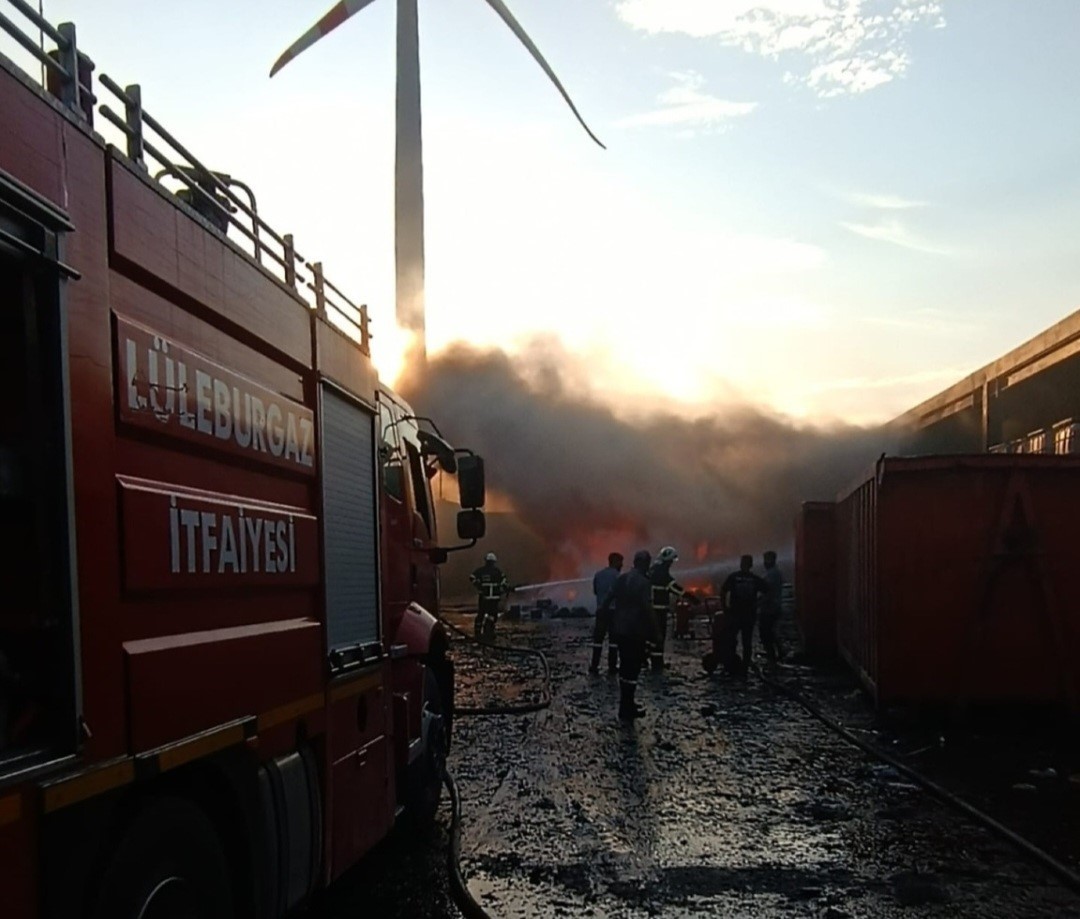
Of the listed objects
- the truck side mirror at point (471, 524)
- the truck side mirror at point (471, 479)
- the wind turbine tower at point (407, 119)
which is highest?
the wind turbine tower at point (407, 119)

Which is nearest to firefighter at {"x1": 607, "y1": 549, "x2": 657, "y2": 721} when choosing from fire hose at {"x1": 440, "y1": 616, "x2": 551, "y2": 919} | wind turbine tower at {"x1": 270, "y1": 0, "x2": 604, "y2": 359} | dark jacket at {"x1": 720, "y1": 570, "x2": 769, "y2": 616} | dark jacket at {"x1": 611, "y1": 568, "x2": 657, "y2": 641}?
dark jacket at {"x1": 611, "y1": 568, "x2": 657, "y2": 641}

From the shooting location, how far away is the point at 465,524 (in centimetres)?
785

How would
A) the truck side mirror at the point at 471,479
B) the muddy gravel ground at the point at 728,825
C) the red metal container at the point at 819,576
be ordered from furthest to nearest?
the red metal container at the point at 819,576, the truck side mirror at the point at 471,479, the muddy gravel ground at the point at 728,825

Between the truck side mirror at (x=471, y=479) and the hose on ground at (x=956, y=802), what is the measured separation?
11.4 feet

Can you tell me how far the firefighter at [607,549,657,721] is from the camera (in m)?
11.5

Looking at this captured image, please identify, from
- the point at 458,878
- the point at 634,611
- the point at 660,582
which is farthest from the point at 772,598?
the point at 458,878

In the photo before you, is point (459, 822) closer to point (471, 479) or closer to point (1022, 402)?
point (471, 479)

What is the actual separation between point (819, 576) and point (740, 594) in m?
2.32

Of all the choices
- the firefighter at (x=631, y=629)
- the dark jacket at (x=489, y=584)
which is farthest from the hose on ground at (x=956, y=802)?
the dark jacket at (x=489, y=584)

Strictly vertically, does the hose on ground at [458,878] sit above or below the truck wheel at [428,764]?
below

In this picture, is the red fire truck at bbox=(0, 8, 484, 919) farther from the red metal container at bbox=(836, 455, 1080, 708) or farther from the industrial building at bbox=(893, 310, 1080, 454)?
the industrial building at bbox=(893, 310, 1080, 454)

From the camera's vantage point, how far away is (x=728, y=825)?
23.1ft

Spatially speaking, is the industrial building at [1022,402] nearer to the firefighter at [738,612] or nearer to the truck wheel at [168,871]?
the firefighter at [738,612]

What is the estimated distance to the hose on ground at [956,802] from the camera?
19.1 feet
